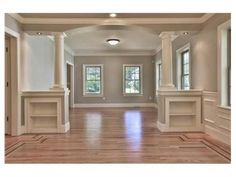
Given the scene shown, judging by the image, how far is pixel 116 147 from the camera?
156 inches

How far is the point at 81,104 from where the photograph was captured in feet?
38.0

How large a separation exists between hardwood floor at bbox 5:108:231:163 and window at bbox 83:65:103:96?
6243 mm

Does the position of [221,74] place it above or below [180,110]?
above

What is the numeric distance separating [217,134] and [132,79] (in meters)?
7.31

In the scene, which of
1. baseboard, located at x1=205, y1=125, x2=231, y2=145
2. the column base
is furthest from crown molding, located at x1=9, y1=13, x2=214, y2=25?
baseboard, located at x1=205, y1=125, x2=231, y2=145

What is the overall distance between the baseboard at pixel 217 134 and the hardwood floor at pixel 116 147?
12cm

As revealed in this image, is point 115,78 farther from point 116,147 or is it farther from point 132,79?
point 116,147

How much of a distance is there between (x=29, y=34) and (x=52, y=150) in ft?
9.52

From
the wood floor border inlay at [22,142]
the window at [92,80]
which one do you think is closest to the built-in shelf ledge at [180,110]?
the wood floor border inlay at [22,142]

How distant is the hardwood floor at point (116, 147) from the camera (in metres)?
3.34

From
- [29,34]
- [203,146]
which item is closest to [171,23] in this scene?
[203,146]

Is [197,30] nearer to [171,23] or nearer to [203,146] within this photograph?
[171,23]

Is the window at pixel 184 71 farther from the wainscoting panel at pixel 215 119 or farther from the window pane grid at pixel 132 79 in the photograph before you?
the window pane grid at pixel 132 79

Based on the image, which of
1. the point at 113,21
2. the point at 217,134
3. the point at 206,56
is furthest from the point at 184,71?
the point at 113,21
